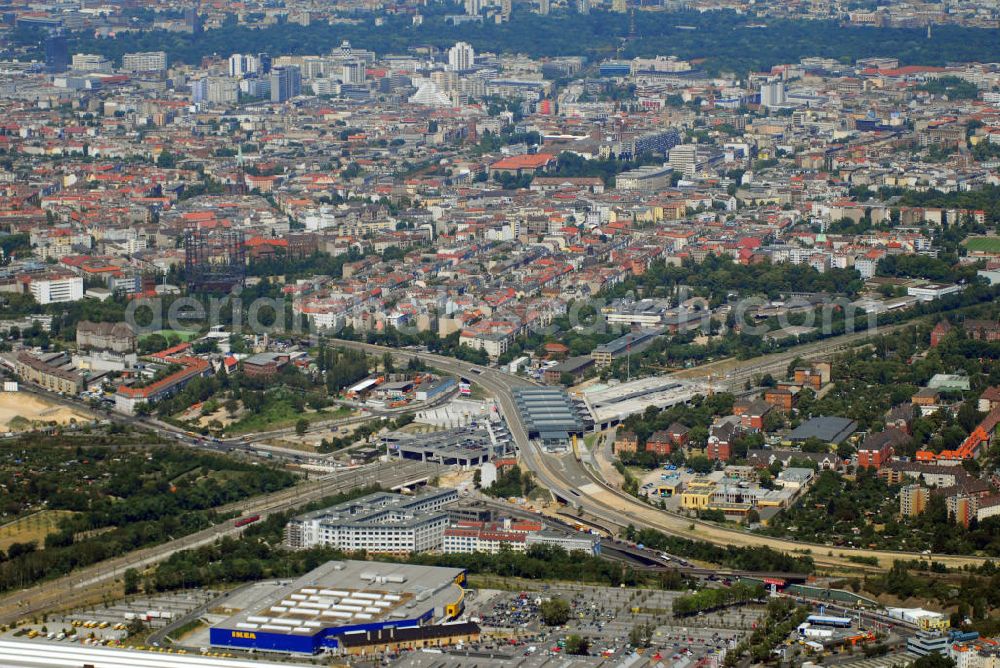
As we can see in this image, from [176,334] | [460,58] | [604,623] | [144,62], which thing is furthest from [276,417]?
[144,62]

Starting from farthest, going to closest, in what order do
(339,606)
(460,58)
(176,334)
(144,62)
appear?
1. (144,62)
2. (460,58)
3. (176,334)
4. (339,606)

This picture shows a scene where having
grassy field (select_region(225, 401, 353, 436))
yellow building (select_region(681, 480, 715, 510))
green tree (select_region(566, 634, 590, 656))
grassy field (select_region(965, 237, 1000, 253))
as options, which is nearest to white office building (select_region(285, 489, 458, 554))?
yellow building (select_region(681, 480, 715, 510))

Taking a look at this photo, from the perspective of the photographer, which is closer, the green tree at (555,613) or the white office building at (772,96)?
the green tree at (555,613)

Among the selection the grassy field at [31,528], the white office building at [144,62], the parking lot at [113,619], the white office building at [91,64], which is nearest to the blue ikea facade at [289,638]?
the parking lot at [113,619]

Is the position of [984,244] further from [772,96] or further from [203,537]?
[772,96]

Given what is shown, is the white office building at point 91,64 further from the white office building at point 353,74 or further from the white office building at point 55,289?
the white office building at point 55,289

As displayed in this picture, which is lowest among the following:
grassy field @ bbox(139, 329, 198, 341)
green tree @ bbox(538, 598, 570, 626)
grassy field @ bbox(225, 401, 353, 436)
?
grassy field @ bbox(225, 401, 353, 436)

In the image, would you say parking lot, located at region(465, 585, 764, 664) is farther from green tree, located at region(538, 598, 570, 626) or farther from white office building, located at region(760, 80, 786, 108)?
white office building, located at region(760, 80, 786, 108)
